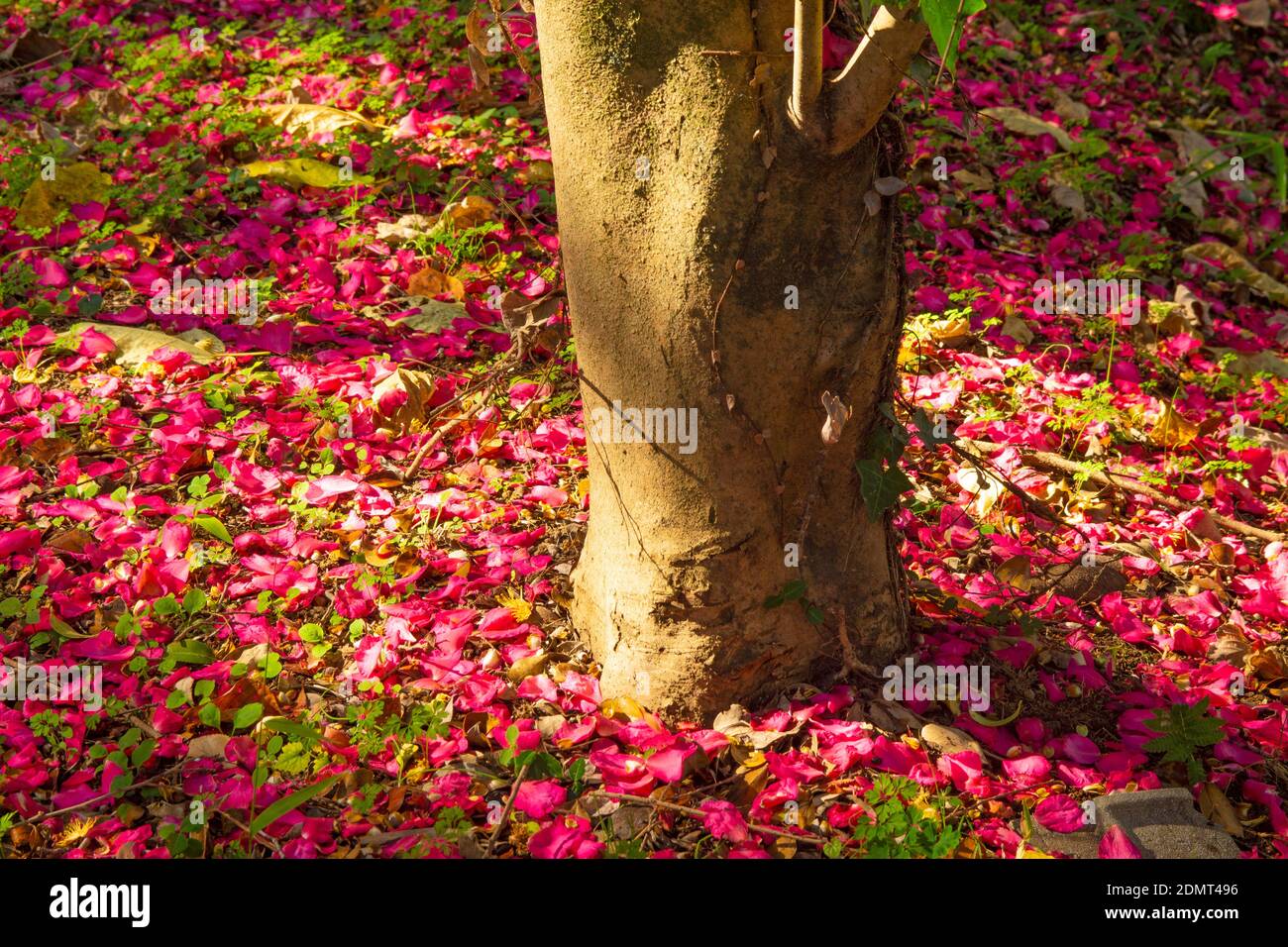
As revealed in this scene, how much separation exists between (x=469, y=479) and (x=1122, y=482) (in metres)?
1.83

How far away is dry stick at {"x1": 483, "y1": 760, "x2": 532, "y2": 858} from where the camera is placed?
1967 millimetres

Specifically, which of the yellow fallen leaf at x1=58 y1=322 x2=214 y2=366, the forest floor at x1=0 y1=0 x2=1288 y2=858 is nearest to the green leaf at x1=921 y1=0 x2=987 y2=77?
the forest floor at x1=0 y1=0 x2=1288 y2=858

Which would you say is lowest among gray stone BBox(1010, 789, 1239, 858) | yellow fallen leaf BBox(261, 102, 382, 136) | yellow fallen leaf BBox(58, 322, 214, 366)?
gray stone BBox(1010, 789, 1239, 858)

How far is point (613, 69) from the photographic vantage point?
1.87 meters

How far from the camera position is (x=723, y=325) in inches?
77.8

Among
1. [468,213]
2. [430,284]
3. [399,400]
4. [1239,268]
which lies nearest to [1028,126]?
[1239,268]

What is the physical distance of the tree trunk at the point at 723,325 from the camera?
1850mm

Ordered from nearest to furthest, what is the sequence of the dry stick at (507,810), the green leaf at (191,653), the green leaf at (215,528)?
the dry stick at (507,810) → the green leaf at (191,653) → the green leaf at (215,528)

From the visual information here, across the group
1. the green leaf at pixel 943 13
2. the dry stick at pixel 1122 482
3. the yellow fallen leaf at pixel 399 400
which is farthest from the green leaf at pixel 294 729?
the dry stick at pixel 1122 482

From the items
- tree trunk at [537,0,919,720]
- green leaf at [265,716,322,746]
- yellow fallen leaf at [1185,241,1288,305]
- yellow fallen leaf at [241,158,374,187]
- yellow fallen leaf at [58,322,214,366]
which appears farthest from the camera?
yellow fallen leaf at [1185,241,1288,305]

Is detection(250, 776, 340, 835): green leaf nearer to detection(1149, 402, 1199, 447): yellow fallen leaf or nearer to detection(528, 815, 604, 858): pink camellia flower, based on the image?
detection(528, 815, 604, 858): pink camellia flower

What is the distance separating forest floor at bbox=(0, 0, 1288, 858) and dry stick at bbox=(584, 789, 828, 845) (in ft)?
0.04

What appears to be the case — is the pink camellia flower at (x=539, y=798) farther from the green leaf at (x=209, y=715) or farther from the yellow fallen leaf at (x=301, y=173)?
the yellow fallen leaf at (x=301, y=173)

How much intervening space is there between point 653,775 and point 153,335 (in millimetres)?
2150
